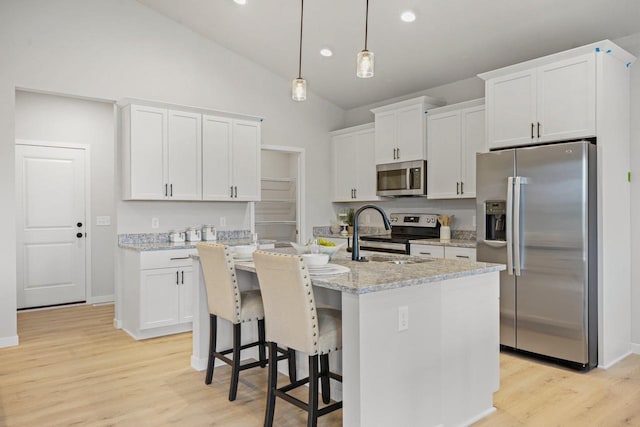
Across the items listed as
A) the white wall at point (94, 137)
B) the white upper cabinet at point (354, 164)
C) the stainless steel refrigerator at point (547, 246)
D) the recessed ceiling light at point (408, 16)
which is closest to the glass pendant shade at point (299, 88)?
the recessed ceiling light at point (408, 16)

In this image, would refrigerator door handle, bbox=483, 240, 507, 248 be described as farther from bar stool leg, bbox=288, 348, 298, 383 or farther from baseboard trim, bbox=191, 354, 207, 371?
baseboard trim, bbox=191, 354, 207, 371

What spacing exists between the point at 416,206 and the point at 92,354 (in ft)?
12.8

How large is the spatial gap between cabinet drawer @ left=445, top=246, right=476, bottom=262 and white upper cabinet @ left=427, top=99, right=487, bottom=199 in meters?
0.64

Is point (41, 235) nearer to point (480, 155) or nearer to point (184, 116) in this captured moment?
point (184, 116)

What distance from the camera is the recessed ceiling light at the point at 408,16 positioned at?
4.16 m

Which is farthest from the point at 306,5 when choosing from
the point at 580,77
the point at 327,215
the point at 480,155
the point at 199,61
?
the point at 327,215

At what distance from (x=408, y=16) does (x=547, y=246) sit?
7.75 ft

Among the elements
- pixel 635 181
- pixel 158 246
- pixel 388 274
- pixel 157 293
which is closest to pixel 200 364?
pixel 157 293

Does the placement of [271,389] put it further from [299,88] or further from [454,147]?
[454,147]

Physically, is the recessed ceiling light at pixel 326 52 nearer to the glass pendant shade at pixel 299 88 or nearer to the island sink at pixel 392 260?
the glass pendant shade at pixel 299 88

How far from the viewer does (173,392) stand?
3117 millimetres

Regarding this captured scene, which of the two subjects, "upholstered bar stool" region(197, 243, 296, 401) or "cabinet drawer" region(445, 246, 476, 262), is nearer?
"upholstered bar stool" region(197, 243, 296, 401)

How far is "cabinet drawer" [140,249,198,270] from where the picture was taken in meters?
4.43

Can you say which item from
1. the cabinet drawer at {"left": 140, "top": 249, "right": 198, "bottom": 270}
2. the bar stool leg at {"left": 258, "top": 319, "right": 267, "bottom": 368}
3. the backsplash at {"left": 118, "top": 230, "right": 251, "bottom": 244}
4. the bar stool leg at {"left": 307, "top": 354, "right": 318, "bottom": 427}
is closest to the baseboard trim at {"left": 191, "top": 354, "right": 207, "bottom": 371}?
the bar stool leg at {"left": 258, "top": 319, "right": 267, "bottom": 368}
